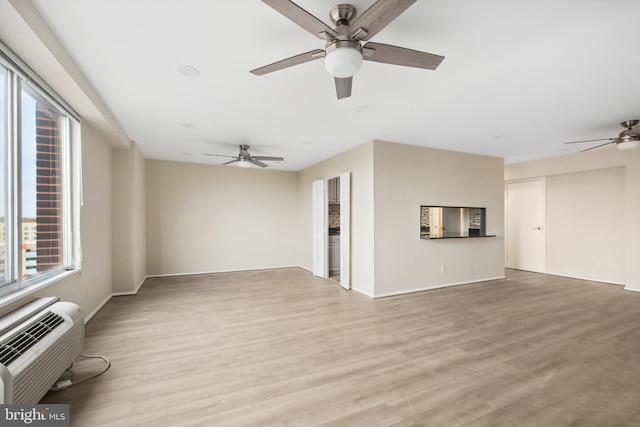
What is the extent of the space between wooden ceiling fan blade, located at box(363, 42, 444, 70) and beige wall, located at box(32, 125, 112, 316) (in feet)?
11.6

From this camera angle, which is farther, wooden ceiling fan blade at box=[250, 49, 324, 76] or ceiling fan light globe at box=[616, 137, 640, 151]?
ceiling fan light globe at box=[616, 137, 640, 151]

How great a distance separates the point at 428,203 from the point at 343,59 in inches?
155

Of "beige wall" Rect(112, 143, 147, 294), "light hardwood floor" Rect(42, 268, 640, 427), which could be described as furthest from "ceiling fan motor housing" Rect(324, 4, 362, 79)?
"beige wall" Rect(112, 143, 147, 294)

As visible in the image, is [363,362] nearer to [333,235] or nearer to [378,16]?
[378,16]

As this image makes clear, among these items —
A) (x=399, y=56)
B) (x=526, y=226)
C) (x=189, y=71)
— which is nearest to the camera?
(x=399, y=56)

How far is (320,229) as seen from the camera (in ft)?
19.7

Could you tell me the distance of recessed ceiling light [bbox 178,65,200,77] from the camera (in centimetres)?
234

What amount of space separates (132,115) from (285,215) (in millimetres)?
4385

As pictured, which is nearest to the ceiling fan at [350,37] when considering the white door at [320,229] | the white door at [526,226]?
the white door at [320,229]

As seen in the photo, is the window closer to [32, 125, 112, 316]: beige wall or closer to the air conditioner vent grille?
[32, 125, 112, 316]: beige wall

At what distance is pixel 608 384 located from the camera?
2.10 meters

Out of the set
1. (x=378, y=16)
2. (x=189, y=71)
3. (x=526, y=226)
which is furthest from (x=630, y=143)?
(x=189, y=71)

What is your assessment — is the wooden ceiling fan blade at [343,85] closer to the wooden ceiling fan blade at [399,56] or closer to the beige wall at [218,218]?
the wooden ceiling fan blade at [399,56]

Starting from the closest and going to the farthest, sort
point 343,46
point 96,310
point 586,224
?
point 343,46 → point 96,310 → point 586,224
